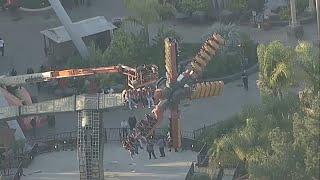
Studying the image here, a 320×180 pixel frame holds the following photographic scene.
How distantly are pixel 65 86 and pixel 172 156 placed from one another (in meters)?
11.0

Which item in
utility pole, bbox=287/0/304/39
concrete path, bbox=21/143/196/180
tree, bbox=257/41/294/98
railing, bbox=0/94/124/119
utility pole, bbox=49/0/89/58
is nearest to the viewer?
tree, bbox=257/41/294/98

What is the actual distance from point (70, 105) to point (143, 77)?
3432mm

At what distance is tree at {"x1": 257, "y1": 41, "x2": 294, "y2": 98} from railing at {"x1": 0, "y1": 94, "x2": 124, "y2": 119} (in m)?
5.78

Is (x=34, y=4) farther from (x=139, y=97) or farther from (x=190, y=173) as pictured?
(x=139, y=97)

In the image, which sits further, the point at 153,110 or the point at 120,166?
the point at 120,166

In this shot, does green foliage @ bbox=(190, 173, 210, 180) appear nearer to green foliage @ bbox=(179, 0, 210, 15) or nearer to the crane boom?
the crane boom

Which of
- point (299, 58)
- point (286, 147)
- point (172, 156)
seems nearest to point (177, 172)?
point (172, 156)

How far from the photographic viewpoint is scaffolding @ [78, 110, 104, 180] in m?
37.8

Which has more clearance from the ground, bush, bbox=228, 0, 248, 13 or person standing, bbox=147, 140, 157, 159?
bush, bbox=228, 0, 248, 13

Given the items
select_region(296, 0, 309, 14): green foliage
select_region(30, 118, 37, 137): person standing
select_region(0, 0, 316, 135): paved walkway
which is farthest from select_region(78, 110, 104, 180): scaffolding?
select_region(296, 0, 309, 14): green foliage

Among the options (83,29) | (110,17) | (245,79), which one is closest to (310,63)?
(245,79)

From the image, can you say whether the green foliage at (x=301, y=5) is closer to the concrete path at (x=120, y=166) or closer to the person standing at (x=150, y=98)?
the concrete path at (x=120, y=166)

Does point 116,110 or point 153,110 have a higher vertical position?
point 153,110

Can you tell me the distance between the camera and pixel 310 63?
34.2 metres
